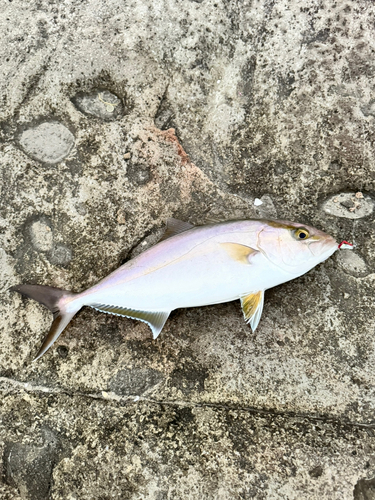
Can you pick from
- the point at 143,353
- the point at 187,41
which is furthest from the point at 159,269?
the point at 187,41

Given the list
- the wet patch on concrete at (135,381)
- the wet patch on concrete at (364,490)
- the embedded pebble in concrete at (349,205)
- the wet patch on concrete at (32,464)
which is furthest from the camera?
the embedded pebble in concrete at (349,205)

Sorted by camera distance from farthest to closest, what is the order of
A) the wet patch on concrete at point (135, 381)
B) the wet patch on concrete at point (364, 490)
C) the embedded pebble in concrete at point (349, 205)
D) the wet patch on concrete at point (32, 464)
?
the embedded pebble in concrete at point (349, 205), the wet patch on concrete at point (135, 381), the wet patch on concrete at point (32, 464), the wet patch on concrete at point (364, 490)

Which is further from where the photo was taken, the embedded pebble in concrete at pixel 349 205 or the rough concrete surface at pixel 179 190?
the embedded pebble in concrete at pixel 349 205

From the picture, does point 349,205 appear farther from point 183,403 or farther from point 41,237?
point 41,237

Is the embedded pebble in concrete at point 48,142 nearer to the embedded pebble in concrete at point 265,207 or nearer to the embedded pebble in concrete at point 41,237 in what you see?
the embedded pebble in concrete at point 41,237

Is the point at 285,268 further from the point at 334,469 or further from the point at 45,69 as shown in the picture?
the point at 45,69

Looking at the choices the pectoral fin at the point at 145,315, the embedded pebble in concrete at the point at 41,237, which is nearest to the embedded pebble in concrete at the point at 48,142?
the embedded pebble in concrete at the point at 41,237
